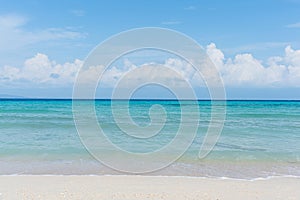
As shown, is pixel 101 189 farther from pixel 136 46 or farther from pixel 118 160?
pixel 118 160

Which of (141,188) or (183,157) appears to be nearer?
(141,188)

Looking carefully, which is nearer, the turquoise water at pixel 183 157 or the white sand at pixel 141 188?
the white sand at pixel 141 188

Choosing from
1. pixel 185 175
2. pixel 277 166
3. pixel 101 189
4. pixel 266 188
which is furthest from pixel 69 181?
pixel 277 166

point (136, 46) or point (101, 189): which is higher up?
point (136, 46)

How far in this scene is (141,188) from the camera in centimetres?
791

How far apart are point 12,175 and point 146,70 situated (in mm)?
4236

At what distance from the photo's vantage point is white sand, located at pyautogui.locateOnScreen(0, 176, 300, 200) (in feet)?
23.7

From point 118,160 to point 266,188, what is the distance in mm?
5401

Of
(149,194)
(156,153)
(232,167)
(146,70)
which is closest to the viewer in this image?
(149,194)

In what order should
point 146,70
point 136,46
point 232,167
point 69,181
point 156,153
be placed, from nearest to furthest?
point 136,46, point 69,181, point 146,70, point 232,167, point 156,153

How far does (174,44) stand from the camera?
7.98 m

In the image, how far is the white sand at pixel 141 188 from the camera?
7.21 metres

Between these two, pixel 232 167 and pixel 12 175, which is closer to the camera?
pixel 12 175

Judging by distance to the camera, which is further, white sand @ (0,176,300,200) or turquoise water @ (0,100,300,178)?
turquoise water @ (0,100,300,178)
